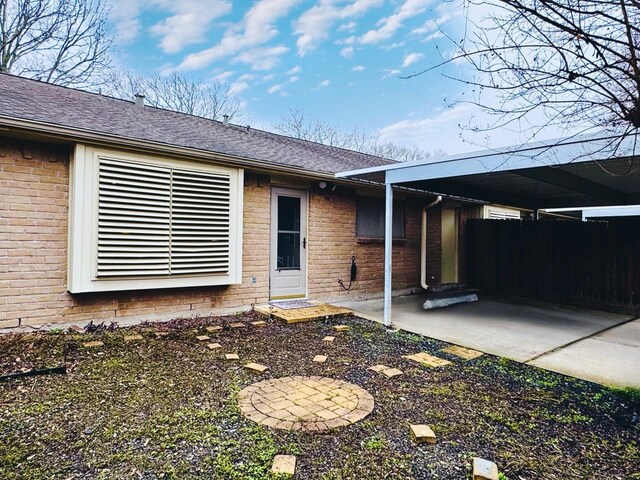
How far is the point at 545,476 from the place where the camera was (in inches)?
84.7

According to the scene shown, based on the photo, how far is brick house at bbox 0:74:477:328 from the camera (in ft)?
15.0

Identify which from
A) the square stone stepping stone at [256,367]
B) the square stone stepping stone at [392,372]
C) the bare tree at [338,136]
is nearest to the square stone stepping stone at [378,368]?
the square stone stepping stone at [392,372]

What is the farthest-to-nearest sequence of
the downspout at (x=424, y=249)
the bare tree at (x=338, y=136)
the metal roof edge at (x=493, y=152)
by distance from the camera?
the bare tree at (x=338, y=136)
the downspout at (x=424, y=249)
the metal roof edge at (x=493, y=152)

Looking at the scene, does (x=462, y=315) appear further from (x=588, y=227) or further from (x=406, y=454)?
(x=406, y=454)

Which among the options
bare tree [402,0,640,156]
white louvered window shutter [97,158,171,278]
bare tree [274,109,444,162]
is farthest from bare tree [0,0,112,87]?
bare tree [402,0,640,156]

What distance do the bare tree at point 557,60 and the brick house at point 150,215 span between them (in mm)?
4105

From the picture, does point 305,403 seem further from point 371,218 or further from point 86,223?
point 371,218

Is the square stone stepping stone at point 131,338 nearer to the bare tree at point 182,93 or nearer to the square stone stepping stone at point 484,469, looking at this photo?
the square stone stepping stone at point 484,469

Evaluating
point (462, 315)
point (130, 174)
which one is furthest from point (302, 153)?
point (462, 315)

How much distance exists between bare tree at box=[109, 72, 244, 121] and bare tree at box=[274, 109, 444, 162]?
10.3 ft

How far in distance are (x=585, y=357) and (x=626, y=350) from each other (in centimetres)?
80

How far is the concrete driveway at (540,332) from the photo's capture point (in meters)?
4.18

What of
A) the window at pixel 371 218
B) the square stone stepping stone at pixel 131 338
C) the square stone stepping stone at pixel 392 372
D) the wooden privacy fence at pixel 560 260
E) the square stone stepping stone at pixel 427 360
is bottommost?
the square stone stepping stone at pixel 427 360

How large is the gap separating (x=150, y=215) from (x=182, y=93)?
14865mm
